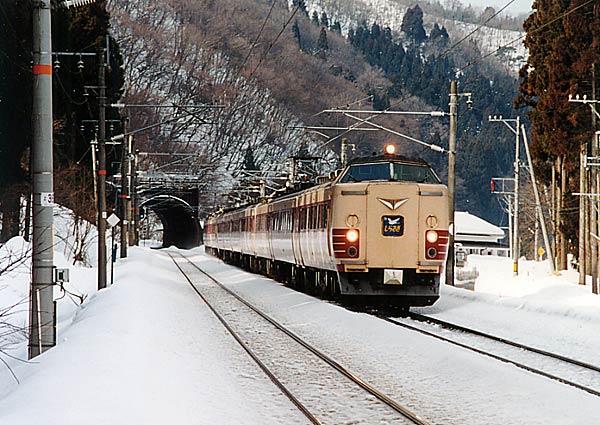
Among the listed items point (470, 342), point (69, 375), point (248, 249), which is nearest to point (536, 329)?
point (470, 342)

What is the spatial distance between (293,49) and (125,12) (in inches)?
1464

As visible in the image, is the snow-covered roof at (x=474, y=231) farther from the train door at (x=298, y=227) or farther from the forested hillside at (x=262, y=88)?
the train door at (x=298, y=227)

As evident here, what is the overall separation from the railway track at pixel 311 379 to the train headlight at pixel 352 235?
7.88ft

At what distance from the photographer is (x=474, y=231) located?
113 m

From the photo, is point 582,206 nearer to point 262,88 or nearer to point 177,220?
point 177,220

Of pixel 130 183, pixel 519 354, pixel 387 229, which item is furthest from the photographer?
pixel 130 183

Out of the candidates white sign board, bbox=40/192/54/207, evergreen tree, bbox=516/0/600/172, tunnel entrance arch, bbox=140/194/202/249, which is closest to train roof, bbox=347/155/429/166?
white sign board, bbox=40/192/54/207

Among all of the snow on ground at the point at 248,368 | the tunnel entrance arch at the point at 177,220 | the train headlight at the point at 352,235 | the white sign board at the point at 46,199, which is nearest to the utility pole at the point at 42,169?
the white sign board at the point at 46,199

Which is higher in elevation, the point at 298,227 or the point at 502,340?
the point at 298,227

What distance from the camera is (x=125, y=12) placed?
604ft

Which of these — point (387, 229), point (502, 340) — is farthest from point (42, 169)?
point (387, 229)

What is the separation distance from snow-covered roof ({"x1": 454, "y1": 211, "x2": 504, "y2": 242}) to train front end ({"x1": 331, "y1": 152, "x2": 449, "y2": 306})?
91.2 meters

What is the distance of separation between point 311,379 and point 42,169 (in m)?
4.89

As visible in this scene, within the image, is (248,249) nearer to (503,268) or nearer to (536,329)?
(536,329)
